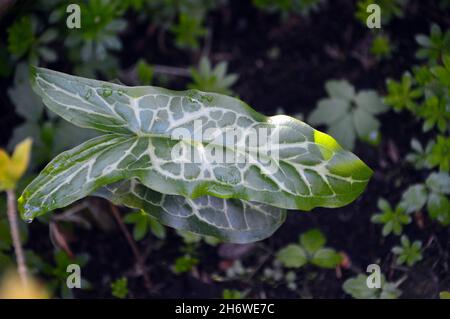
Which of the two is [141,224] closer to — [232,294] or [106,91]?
[232,294]

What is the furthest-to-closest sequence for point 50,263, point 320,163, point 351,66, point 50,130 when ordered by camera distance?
point 351,66
point 50,263
point 50,130
point 320,163

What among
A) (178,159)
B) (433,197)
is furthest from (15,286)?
(433,197)

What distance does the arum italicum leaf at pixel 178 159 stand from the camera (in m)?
1.17

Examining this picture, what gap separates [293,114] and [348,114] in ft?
0.81

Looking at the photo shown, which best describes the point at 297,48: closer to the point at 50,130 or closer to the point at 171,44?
the point at 171,44

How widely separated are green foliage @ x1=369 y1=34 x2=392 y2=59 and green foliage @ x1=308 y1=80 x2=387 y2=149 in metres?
0.25

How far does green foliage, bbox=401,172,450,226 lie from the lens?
4.85 feet

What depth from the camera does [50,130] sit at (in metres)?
1.57

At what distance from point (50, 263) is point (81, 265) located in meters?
0.13

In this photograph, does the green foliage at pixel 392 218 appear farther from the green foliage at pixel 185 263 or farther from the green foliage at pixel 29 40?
the green foliage at pixel 29 40

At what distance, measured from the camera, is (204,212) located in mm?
1348

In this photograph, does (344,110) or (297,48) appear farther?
(297,48)

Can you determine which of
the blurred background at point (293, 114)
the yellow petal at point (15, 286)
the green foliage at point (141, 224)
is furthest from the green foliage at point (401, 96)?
the yellow petal at point (15, 286)
